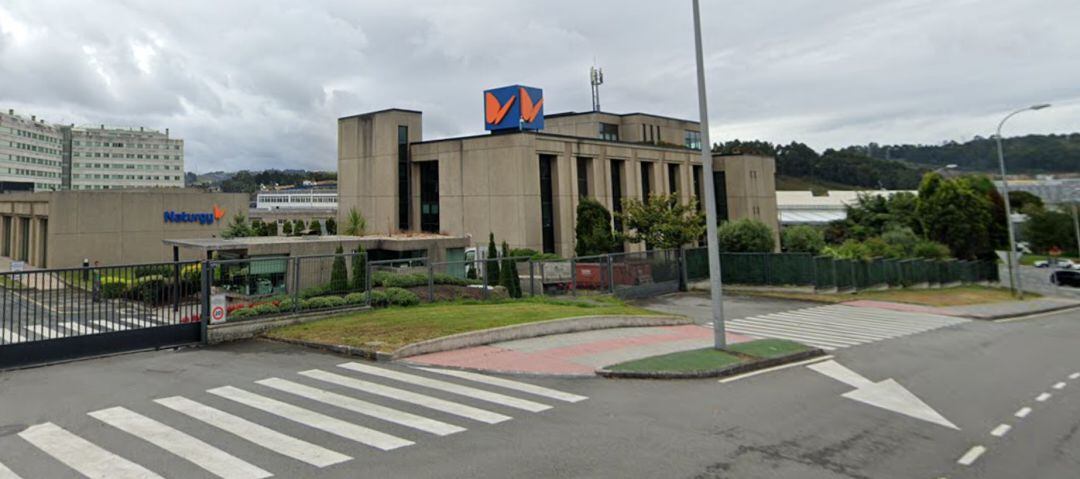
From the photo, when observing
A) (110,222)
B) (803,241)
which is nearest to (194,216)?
(110,222)

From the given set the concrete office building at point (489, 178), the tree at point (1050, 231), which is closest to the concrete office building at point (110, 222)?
the concrete office building at point (489, 178)

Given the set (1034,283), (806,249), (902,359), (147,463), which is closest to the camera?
(147,463)

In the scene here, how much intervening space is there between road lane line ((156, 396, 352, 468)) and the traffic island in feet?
18.3

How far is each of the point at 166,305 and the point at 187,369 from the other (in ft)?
10.3

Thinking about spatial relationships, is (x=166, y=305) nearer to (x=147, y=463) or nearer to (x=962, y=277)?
(x=147, y=463)

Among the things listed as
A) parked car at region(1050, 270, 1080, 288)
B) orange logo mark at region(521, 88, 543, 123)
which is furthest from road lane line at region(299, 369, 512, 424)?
parked car at region(1050, 270, 1080, 288)

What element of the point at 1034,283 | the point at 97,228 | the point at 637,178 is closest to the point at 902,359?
the point at 637,178

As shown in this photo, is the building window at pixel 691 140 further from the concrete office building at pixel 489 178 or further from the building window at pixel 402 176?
the building window at pixel 402 176

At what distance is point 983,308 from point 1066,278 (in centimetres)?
3739

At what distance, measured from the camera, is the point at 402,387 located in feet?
30.6

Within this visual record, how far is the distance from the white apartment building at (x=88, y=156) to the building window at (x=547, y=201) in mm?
107252

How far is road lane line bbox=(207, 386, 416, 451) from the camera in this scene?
6.66 m

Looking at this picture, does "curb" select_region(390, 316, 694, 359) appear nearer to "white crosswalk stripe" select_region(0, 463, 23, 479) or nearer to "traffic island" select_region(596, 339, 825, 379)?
"traffic island" select_region(596, 339, 825, 379)

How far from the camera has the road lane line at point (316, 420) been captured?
262 inches
